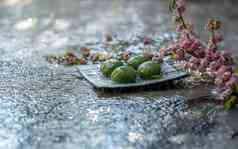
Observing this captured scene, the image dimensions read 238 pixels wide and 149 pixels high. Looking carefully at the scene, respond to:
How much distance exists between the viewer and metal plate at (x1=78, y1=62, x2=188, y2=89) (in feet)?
11.3

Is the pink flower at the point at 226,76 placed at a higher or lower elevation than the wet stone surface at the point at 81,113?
higher

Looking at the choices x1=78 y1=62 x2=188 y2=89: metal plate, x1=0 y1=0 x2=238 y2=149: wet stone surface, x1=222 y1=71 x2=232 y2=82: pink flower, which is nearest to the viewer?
x1=0 y1=0 x2=238 y2=149: wet stone surface

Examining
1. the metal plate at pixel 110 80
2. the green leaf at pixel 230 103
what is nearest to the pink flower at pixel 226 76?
the green leaf at pixel 230 103

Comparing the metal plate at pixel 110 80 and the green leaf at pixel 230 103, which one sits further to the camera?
the metal plate at pixel 110 80

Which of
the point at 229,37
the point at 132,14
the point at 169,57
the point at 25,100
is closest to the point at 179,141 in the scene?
the point at 25,100

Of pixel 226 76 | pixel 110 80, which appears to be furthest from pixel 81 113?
pixel 226 76

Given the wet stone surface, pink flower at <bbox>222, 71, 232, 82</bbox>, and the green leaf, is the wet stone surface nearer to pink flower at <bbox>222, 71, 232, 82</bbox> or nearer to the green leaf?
the green leaf

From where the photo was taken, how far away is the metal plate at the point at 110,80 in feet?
11.3

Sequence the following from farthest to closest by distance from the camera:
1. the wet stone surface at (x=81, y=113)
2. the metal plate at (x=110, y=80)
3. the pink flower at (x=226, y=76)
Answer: the metal plate at (x=110, y=80) → the pink flower at (x=226, y=76) → the wet stone surface at (x=81, y=113)

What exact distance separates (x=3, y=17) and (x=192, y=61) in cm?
323

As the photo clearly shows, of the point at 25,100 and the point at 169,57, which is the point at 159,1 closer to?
the point at 169,57

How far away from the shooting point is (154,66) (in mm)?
3502

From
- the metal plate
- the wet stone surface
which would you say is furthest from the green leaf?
the metal plate

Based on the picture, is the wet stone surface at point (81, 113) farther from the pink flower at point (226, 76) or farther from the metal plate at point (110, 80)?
the pink flower at point (226, 76)
